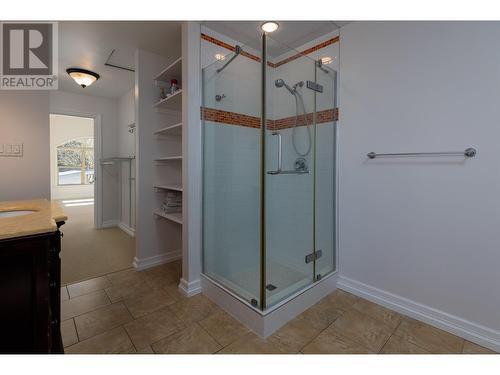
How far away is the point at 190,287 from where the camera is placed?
203cm

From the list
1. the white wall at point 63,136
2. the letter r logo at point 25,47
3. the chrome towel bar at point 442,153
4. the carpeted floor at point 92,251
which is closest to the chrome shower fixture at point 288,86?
the chrome towel bar at point 442,153

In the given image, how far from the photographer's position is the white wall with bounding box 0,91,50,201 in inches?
93.0

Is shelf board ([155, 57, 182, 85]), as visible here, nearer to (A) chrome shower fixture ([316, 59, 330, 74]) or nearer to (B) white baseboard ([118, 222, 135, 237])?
(A) chrome shower fixture ([316, 59, 330, 74])

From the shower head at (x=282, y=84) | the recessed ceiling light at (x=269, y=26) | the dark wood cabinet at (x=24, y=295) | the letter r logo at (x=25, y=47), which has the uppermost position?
the recessed ceiling light at (x=269, y=26)

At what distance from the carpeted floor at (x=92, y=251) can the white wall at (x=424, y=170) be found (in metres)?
2.42

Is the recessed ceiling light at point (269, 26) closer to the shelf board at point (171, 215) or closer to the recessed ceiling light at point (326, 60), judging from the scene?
the recessed ceiling light at point (326, 60)

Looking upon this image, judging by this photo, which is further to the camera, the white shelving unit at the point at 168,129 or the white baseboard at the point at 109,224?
the white baseboard at the point at 109,224

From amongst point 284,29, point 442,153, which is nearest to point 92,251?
point 284,29

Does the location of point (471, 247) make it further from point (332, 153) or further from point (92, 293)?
point (92, 293)

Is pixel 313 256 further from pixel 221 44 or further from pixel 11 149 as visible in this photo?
pixel 11 149

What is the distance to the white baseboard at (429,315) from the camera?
4.73ft

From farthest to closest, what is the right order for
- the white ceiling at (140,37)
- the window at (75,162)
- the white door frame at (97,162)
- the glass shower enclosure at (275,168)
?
the window at (75,162)
the white door frame at (97,162)
the white ceiling at (140,37)
the glass shower enclosure at (275,168)

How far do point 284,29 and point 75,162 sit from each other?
8.37 meters
